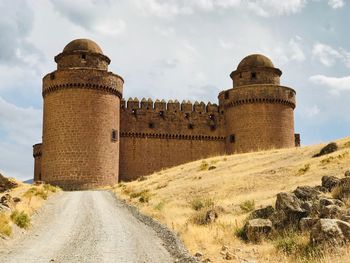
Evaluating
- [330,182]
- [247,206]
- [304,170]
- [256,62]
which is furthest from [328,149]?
[256,62]

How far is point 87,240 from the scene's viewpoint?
42.3 ft

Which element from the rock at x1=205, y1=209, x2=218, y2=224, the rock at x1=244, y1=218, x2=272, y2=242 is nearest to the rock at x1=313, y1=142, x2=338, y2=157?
the rock at x1=205, y1=209, x2=218, y2=224

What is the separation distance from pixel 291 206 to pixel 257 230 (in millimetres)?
1058

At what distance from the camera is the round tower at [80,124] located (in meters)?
34.8

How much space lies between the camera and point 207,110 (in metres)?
43.3

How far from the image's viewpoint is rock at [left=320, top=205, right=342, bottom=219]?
10266mm

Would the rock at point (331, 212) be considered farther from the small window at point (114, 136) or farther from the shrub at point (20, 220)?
the small window at point (114, 136)

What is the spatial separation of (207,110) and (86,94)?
12.1 meters

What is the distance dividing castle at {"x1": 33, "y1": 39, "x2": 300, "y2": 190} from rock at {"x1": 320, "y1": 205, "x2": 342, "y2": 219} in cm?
2589

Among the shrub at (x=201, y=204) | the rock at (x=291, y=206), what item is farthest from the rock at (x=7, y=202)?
the rock at (x=291, y=206)

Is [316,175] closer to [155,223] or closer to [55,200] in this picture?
[155,223]

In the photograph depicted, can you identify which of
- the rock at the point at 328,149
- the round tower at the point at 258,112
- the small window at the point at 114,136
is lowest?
the rock at the point at 328,149

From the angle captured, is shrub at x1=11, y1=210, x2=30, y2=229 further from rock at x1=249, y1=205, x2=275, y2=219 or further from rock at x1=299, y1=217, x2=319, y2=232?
rock at x1=299, y1=217, x2=319, y2=232

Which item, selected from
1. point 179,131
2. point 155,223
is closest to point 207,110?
point 179,131
